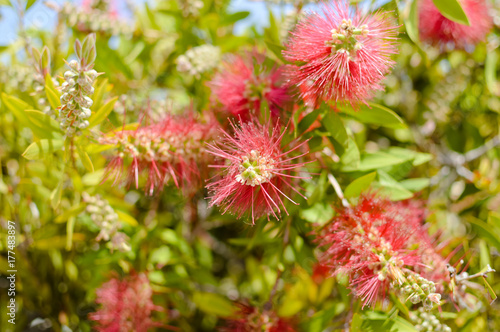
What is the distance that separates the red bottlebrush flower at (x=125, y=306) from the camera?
1.11m

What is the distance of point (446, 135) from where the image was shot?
1454mm

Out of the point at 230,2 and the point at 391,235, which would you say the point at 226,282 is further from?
the point at 230,2

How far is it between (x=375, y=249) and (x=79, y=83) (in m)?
0.71

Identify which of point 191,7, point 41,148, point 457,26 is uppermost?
point 191,7

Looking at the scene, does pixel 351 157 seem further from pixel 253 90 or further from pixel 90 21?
pixel 90 21

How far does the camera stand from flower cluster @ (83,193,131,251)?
1021 millimetres

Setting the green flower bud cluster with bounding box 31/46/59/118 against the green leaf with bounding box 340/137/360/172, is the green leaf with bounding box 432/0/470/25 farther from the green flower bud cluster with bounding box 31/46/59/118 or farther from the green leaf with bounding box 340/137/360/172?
the green flower bud cluster with bounding box 31/46/59/118

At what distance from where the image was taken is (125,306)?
3.72 ft

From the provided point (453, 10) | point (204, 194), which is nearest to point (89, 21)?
point (204, 194)

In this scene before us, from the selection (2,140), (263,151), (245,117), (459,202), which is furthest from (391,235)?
(2,140)

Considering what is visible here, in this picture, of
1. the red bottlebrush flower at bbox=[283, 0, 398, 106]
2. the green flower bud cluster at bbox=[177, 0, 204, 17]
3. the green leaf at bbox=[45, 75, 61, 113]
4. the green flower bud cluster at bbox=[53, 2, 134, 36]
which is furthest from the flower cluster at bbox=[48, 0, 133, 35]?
the red bottlebrush flower at bbox=[283, 0, 398, 106]

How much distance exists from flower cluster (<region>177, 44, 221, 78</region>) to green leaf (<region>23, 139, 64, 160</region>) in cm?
→ 45

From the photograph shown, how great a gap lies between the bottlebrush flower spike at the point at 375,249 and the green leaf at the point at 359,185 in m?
0.03

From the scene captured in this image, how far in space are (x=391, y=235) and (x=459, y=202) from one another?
619 mm
